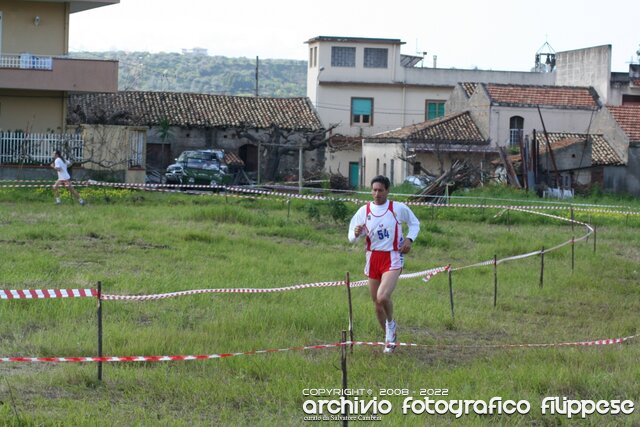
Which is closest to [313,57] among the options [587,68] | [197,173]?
[587,68]

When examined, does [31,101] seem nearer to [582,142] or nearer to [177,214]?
[177,214]

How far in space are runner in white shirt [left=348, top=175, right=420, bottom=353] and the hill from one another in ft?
452

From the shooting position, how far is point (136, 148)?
37406 millimetres

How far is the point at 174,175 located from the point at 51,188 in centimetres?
950

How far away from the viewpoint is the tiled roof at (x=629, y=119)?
49281 millimetres

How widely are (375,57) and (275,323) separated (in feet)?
194

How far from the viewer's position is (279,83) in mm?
180625

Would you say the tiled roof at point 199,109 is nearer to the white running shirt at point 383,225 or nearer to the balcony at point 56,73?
the balcony at point 56,73

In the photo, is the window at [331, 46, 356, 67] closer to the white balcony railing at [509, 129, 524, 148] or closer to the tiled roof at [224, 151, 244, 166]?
the tiled roof at [224, 151, 244, 166]

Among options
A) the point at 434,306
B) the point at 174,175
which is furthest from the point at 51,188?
the point at 434,306

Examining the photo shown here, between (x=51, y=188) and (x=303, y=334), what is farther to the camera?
(x=51, y=188)

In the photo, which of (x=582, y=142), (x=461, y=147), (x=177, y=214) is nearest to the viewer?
(x=177, y=214)

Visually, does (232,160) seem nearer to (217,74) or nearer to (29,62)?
(29,62)

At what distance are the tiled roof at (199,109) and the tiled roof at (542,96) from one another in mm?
9019
